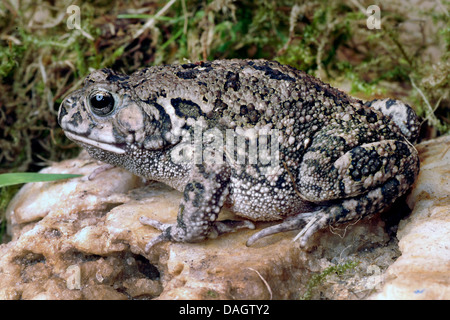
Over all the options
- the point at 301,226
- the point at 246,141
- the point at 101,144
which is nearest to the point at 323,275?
the point at 301,226

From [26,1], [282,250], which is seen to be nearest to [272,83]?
[282,250]

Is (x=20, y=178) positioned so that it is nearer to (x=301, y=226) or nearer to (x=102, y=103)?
(x=102, y=103)

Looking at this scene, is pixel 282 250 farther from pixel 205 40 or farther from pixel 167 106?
pixel 205 40

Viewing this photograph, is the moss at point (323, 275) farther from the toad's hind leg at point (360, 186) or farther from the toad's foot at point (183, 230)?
the toad's foot at point (183, 230)

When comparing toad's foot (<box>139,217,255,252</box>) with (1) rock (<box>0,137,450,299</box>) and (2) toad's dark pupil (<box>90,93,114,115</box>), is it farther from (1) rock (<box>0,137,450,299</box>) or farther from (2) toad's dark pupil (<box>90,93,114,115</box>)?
(2) toad's dark pupil (<box>90,93,114,115</box>)

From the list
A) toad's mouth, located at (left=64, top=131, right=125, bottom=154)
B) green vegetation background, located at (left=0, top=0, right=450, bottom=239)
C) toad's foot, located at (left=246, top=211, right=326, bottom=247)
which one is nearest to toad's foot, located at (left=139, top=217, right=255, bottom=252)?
toad's foot, located at (left=246, top=211, right=326, bottom=247)

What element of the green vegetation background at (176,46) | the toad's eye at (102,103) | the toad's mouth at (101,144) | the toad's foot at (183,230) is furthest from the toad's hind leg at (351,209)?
the green vegetation background at (176,46)

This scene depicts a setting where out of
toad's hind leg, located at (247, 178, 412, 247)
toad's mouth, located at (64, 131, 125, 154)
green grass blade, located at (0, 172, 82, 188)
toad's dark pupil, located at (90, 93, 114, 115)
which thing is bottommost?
toad's hind leg, located at (247, 178, 412, 247)
